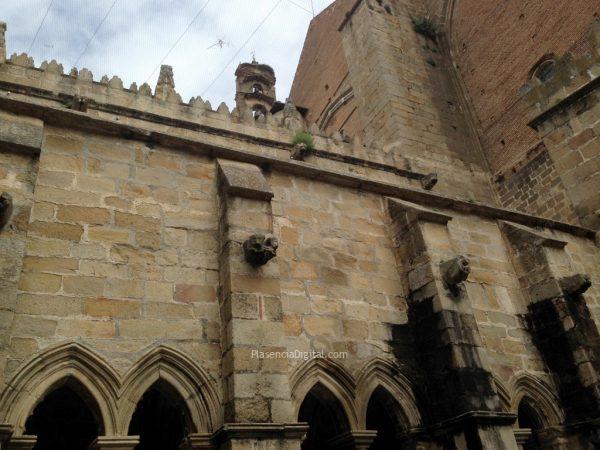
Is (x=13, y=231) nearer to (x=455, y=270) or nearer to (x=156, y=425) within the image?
(x=156, y=425)

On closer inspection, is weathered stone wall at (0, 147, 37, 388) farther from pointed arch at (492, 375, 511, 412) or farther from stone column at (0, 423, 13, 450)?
pointed arch at (492, 375, 511, 412)

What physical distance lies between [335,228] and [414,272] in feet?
3.39

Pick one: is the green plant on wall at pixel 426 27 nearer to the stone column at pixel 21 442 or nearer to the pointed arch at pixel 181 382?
the pointed arch at pixel 181 382

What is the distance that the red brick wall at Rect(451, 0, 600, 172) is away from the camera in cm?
1405

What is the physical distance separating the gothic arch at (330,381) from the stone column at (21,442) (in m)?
2.13

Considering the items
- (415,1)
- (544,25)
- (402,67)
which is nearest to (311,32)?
(415,1)

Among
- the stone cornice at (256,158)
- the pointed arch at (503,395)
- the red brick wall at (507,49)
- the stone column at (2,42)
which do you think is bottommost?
the pointed arch at (503,395)

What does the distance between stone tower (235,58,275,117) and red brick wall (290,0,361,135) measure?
256 cm

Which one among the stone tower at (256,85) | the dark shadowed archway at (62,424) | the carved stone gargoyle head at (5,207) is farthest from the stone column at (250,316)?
the stone tower at (256,85)

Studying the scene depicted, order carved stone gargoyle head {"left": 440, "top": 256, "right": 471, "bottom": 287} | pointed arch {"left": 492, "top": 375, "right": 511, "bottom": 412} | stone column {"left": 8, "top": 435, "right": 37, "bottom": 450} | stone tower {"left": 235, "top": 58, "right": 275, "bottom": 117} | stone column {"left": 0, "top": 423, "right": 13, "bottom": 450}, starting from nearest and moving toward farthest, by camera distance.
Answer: stone column {"left": 0, "top": 423, "right": 13, "bottom": 450}
stone column {"left": 8, "top": 435, "right": 37, "bottom": 450}
carved stone gargoyle head {"left": 440, "top": 256, "right": 471, "bottom": 287}
pointed arch {"left": 492, "top": 375, "right": 511, "bottom": 412}
stone tower {"left": 235, "top": 58, "right": 275, "bottom": 117}

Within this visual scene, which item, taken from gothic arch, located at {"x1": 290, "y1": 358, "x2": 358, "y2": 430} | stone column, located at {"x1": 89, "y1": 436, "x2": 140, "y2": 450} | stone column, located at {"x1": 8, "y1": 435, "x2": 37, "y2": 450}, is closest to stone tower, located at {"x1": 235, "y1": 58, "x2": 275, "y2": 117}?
gothic arch, located at {"x1": 290, "y1": 358, "x2": 358, "y2": 430}

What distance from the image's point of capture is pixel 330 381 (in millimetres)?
5164

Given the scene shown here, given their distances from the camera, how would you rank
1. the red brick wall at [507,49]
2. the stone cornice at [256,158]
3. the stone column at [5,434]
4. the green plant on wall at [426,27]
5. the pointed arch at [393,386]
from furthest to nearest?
1. the green plant on wall at [426,27]
2. the red brick wall at [507,49]
3. the pointed arch at [393,386]
4. the stone cornice at [256,158]
5. the stone column at [5,434]

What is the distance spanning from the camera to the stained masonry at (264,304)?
4223mm
